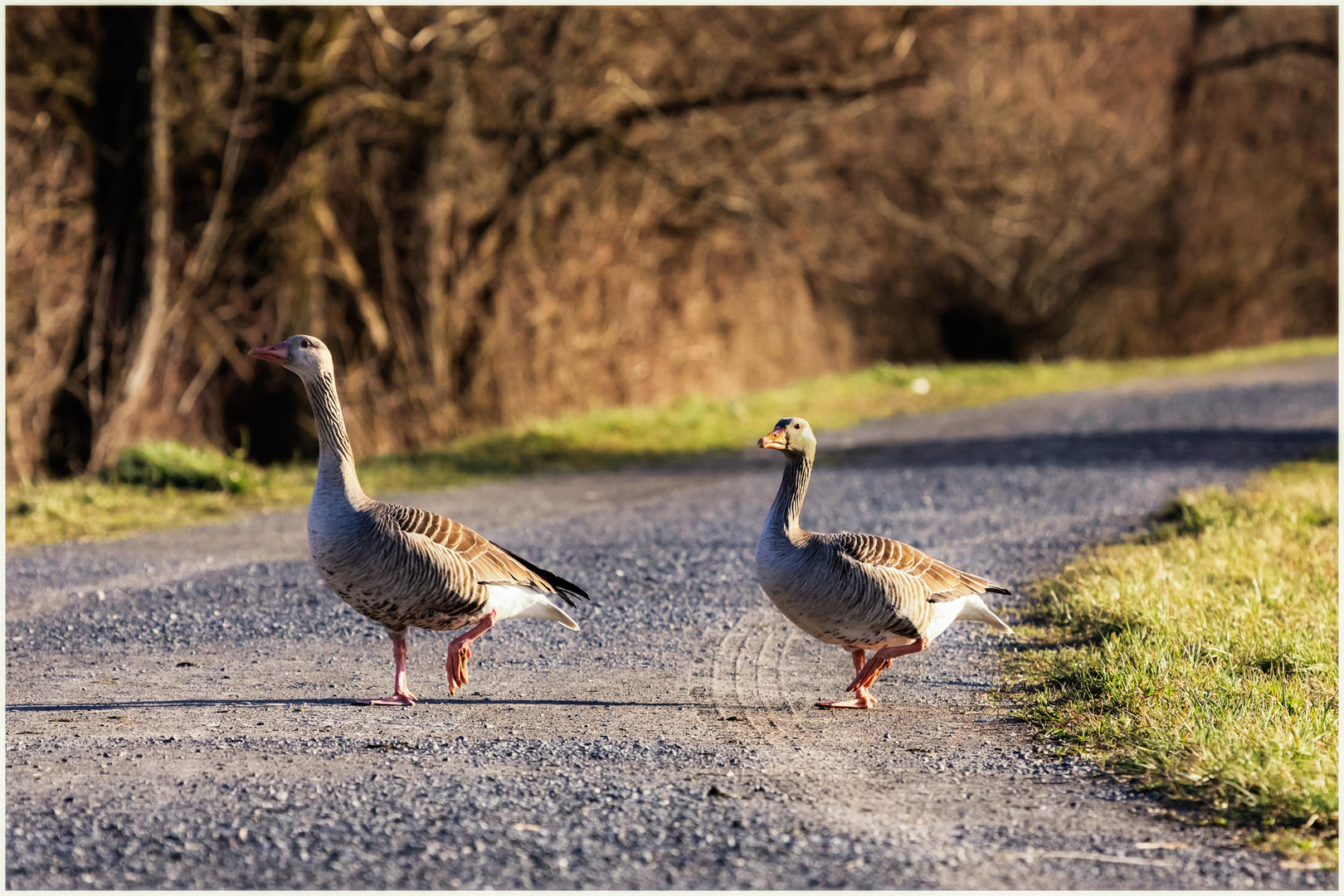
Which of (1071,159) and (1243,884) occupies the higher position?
(1071,159)

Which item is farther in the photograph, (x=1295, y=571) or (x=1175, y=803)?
(x=1295, y=571)

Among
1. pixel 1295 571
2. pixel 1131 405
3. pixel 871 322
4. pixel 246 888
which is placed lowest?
pixel 246 888

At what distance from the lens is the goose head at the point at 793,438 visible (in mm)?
5980

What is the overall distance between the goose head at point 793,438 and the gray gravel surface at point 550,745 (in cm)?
116

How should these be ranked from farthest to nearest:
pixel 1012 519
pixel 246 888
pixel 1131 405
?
pixel 1131 405 → pixel 1012 519 → pixel 246 888

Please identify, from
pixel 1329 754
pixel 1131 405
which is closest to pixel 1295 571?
pixel 1329 754

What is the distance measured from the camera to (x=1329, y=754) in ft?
16.5

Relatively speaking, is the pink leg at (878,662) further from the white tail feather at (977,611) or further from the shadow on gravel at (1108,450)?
the shadow on gravel at (1108,450)

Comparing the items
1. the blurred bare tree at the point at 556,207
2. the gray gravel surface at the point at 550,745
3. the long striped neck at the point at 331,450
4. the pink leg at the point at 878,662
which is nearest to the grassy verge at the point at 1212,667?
the gray gravel surface at the point at 550,745

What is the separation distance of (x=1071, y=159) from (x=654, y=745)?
24.1 m

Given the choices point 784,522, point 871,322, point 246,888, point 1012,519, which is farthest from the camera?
point 871,322

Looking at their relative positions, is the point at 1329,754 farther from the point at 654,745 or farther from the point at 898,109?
the point at 898,109

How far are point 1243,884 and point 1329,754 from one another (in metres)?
1.20

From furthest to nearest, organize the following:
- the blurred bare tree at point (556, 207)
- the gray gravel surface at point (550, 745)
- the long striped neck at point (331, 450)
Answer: the blurred bare tree at point (556, 207), the long striped neck at point (331, 450), the gray gravel surface at point (550, 745)
